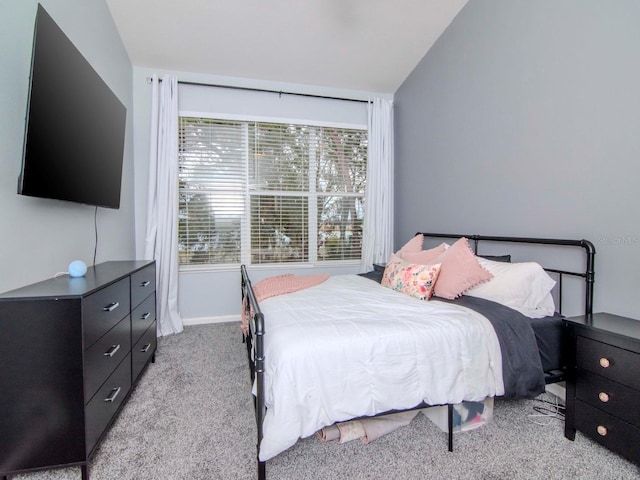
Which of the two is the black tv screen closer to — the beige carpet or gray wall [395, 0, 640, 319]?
the beige carpet

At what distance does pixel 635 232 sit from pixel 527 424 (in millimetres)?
1173

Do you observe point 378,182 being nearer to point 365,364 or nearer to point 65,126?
point 365,364

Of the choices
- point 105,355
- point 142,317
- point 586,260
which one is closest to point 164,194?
point 142,317

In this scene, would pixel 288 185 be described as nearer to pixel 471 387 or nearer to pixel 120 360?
pixel 120 360

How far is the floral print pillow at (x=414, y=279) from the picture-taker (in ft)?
6.66

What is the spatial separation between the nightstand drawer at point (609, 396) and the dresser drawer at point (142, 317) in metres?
2.56

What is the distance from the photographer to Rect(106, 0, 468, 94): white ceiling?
2578 mm

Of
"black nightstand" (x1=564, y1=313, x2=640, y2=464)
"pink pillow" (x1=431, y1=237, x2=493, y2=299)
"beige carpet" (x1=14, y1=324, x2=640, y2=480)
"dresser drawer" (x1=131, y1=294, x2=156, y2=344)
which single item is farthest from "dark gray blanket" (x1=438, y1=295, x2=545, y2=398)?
"dresser drawer" (x1=131, y1=294, x2=156, y2=344)

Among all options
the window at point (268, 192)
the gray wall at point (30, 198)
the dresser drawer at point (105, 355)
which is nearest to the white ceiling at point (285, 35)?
the gray wall at point (30, 198)

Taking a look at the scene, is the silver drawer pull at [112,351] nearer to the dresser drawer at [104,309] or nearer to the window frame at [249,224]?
the dresser drawer at [104,309]

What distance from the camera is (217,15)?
2.63m

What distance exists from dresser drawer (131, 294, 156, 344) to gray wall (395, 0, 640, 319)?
8.89 feet

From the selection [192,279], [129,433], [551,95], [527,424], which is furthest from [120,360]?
[551,95]

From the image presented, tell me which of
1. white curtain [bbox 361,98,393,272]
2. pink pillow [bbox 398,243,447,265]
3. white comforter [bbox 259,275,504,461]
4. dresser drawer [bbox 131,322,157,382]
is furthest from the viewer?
white curtain [bbox 361,98,393,272]
